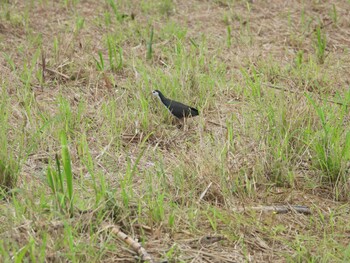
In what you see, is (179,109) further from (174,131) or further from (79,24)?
(79,24)

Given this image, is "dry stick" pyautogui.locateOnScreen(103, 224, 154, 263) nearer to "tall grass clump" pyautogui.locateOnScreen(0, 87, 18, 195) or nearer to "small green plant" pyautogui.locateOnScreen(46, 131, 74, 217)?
"small green plant" pyautogui.locateOnScreen(46, 131, 74, 217)

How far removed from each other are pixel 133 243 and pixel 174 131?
4.71ft

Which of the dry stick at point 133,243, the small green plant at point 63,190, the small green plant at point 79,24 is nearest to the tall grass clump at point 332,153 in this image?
the dry stick at point 133,243

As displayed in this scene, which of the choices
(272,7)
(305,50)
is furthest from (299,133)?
(272,7)

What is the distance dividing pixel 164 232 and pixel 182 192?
0.32 meters

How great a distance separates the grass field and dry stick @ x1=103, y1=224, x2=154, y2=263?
3 centimetres

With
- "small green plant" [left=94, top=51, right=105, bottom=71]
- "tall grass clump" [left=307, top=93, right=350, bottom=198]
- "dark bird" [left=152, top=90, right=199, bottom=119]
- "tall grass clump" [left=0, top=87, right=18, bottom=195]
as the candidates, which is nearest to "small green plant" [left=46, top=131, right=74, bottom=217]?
"tall grass clump" [left=0, top=87, right=18, bottom=195]

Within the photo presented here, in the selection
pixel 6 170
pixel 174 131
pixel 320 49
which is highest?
pixel 320 49

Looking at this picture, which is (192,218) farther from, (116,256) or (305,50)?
(305,50)

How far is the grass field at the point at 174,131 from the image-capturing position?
9.41ft

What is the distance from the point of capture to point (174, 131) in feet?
13.5

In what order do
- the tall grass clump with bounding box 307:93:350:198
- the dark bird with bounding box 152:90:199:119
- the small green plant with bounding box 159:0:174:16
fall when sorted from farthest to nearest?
the small green plant with bounding box 159:0:174:16
the dark bird with bounding box 152:90:199:119
the tall grass clump with bounding box 307:93:350:198

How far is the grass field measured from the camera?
9.41 feet

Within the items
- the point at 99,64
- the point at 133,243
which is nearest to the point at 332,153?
the point at 133,243
